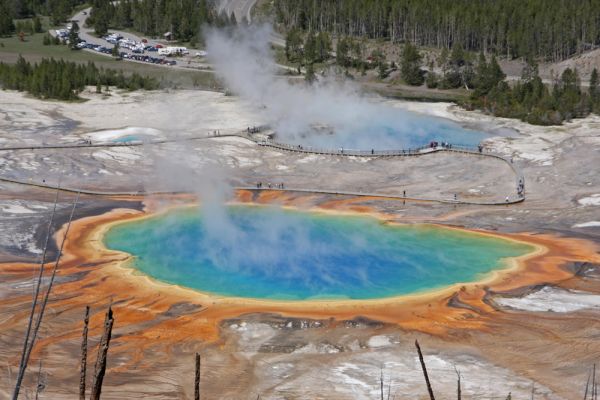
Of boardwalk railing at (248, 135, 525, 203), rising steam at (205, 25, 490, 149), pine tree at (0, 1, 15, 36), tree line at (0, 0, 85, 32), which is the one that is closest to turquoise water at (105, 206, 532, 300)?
boardwalk railing at (248, 135, 525, 203)

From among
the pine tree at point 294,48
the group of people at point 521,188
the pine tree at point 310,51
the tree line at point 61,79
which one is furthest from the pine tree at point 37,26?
the group of people at point 521,188

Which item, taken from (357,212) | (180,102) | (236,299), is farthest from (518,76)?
(236,299)

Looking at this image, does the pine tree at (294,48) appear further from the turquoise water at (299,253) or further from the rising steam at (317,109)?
the turquoise water at (299,253)

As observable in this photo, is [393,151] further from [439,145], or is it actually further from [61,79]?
[61,79]

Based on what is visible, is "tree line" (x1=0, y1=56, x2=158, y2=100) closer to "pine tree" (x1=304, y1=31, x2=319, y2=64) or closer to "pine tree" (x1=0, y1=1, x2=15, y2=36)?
"pine tree" (x1=304, y1=31, x2=319, y2=64)

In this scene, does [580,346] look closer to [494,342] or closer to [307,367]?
[494,342]

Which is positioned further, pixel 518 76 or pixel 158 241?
pixel 518 76
